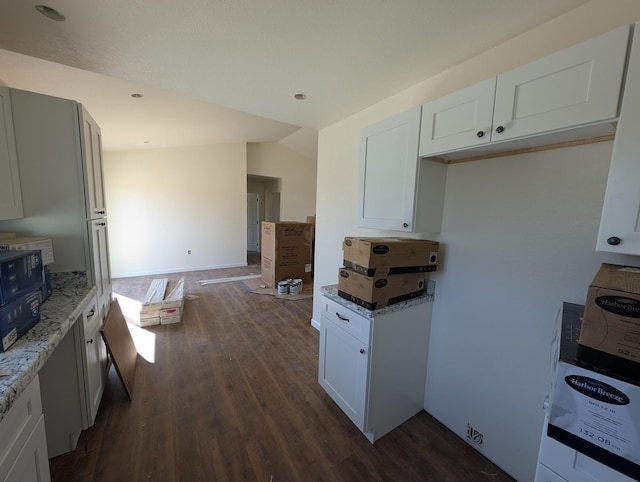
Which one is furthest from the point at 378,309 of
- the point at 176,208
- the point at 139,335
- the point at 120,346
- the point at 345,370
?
the point at 176,208

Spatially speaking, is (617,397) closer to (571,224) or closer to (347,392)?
(571,224)

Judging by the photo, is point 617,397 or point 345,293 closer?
point 617,397

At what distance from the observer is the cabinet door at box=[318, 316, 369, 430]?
169 cm

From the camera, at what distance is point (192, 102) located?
3.20m

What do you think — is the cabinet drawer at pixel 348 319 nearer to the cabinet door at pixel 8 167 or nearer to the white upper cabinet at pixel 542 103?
the white upper cabinet at pixel 542 103

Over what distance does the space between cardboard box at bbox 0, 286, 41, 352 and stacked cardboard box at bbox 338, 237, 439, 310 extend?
1586 mm

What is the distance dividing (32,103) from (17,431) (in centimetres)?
168

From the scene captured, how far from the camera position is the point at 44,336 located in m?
1.11

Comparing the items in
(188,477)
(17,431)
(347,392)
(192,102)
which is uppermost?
(192,102)

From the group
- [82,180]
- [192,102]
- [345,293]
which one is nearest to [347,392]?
[345,293]

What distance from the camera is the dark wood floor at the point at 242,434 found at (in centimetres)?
152

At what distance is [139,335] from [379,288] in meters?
2.91

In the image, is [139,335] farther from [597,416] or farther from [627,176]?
[627,176]

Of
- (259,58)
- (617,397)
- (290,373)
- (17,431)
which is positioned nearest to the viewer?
(617,397)
